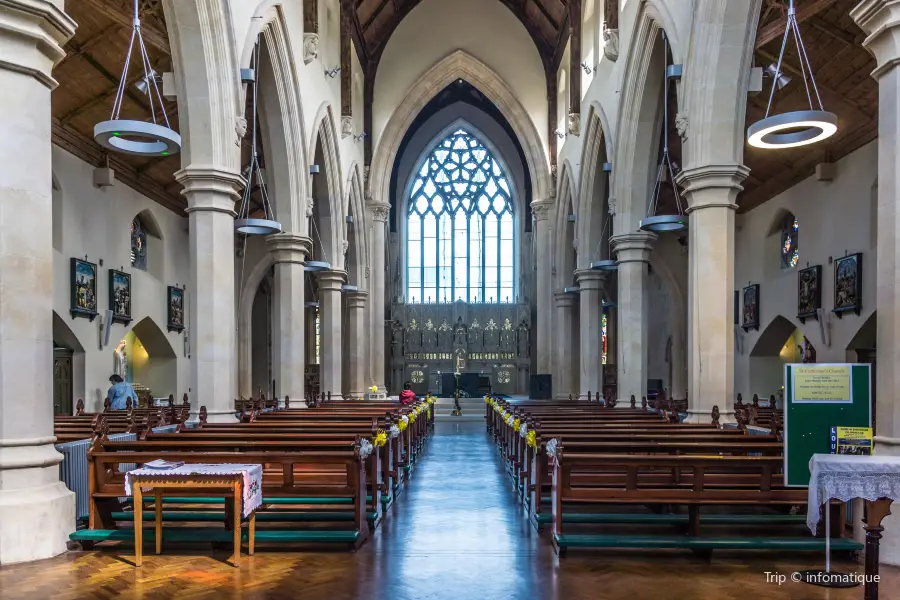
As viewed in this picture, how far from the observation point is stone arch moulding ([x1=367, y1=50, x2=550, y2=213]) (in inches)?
1001

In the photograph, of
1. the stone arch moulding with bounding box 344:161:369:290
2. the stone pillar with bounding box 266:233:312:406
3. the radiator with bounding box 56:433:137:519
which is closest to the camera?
the radiator with bounding box 56:433:137:519

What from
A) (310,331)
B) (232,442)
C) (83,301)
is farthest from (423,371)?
(232,442)

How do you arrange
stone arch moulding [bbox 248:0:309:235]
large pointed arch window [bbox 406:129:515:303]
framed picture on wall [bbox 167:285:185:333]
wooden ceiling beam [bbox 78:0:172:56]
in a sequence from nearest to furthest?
wooden ceiling beam [bbox 78:0:172:56]
stone arch moulding [bbox 248:0:309:235]
framed picture on wall [bbox 167:285:185:333]
large pointed arch window [bbox 406:129:515:303]

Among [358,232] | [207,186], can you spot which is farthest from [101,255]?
[358,232]

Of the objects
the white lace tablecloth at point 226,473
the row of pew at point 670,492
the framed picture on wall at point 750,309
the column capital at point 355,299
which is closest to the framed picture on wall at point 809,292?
the framed picture on wall at point 750,309

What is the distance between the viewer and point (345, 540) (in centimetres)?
620

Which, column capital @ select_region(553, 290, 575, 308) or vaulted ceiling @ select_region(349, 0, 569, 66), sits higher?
vaulted ceiling @ select_region(349, 0, 569, 66)

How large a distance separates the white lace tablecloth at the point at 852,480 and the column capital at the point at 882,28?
10.1 ft

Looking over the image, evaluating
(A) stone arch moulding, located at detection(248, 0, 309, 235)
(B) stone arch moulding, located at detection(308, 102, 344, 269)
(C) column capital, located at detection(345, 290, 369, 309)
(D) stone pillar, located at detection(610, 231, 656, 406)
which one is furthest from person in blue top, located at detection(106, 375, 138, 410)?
(C) column capital, located at detection(345, 290, 369, 309)

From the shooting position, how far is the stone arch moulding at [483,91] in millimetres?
25438

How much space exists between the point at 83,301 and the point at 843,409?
44.1ft

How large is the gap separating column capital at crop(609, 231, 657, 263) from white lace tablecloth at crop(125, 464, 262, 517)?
10.5m

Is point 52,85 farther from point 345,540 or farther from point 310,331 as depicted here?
point 310,331

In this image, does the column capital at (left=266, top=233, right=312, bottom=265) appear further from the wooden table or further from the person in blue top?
the wooden table
